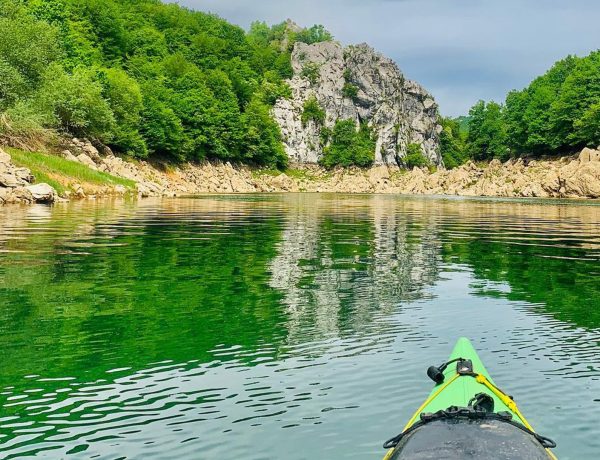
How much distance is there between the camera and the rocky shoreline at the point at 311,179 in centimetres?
5049

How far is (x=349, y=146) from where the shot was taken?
554 ft

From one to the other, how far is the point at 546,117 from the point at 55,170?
4326 inches

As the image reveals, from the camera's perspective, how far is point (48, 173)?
5091cm

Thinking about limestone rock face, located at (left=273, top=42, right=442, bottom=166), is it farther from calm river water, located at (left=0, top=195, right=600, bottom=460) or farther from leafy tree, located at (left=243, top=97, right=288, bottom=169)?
calm river water, located at (left=0, top=195, right=600, bottom=460)

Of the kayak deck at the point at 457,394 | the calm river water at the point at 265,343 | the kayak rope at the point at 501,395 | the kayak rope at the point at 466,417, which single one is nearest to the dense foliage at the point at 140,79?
the calm river water at the point at 265,343

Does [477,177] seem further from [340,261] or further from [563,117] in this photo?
[340,261]

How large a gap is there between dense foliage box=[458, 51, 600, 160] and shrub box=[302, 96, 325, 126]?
4386 centimetres

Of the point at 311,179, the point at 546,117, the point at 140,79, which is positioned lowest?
the point at 311,179

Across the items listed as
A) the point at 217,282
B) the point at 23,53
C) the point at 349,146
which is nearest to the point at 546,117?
the point at 349,146

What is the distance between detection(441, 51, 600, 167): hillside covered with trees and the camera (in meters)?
117

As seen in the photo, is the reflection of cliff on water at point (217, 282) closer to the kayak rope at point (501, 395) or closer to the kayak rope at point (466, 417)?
the kayak rope at point (501, 395)

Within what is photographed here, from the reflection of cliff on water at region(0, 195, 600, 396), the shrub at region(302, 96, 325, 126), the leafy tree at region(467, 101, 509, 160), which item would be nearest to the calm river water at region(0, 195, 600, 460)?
the reflection of cliff on water at region(0, 195, 600, 396)

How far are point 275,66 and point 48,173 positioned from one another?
148 metres

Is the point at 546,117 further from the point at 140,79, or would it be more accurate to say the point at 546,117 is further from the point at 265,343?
the point at 265,343
